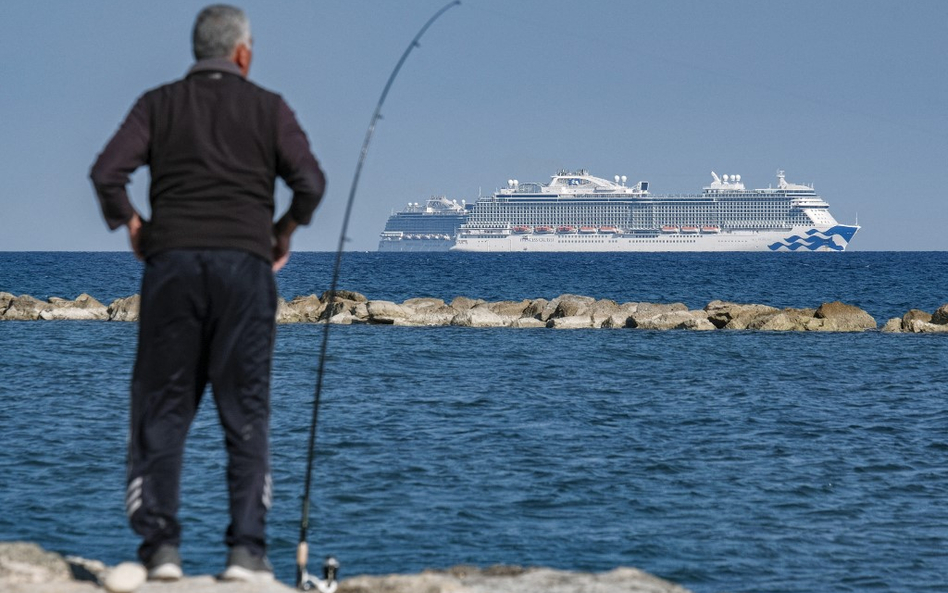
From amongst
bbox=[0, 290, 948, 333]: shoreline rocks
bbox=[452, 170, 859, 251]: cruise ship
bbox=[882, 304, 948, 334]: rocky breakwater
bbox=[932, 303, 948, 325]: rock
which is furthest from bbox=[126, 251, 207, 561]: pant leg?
bbox=[452, 170, 859, 251]: cruise ship

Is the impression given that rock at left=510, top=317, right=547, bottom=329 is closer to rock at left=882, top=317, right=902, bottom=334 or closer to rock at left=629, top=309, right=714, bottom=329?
rock at left=629, top=309, right=714, bottom=329

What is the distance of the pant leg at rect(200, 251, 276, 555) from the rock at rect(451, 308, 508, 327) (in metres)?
21.7

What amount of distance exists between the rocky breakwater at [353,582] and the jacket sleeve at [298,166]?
3.35 ft

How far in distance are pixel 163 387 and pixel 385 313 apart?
22558 millimetres

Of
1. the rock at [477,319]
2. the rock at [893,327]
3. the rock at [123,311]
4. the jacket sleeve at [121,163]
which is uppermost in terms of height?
the jacket sleeve at [121,163]

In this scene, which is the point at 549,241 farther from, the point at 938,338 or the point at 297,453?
the point at 297,453

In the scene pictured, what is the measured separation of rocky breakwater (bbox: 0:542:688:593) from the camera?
10.2ft

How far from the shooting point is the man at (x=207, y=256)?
3.12m

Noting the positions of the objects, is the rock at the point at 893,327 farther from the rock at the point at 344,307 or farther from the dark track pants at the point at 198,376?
the dark track pants at the point at 198,376

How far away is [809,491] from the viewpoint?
27.1 feet

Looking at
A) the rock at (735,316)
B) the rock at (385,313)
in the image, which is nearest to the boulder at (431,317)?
the rock at (385,313)

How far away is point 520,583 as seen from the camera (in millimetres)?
3482

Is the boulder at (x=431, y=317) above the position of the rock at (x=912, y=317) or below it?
below

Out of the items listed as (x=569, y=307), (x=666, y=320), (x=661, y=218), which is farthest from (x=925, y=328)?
(x=661, y=218)
